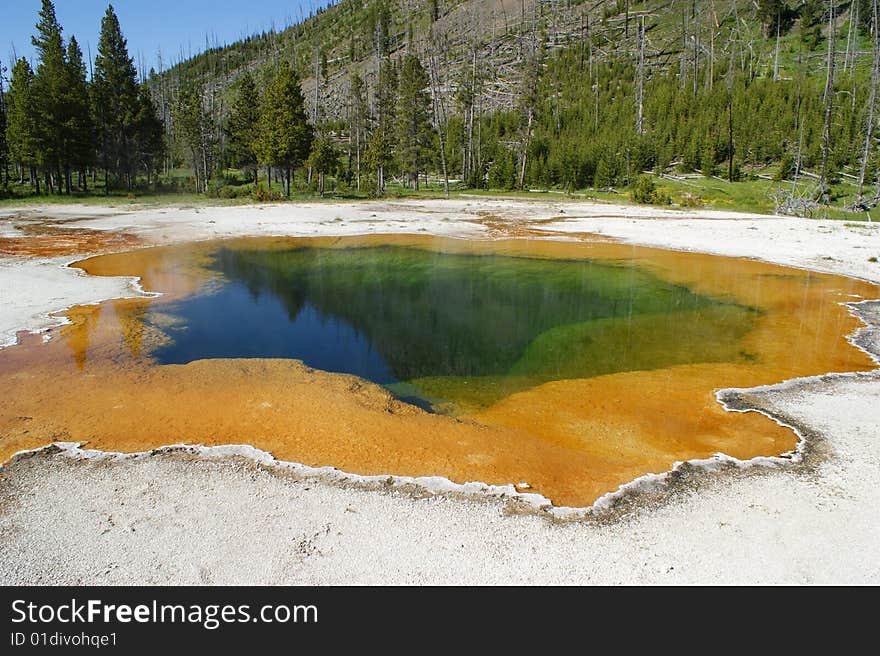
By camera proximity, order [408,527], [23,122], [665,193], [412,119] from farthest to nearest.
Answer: [412,119], [23,122], [665,193], [408,527]

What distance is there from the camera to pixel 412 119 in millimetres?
48688

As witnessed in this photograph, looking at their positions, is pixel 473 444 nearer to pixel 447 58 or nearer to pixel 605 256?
pixel 605 256

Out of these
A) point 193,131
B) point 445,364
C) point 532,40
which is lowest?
point 445,364

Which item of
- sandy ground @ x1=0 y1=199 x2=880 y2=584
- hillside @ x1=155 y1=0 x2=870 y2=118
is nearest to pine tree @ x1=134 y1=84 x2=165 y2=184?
hillside @ x1=155 y1=0 x2=870 y2=118

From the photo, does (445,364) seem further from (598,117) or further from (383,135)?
(598,117)

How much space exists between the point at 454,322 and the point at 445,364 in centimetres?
279

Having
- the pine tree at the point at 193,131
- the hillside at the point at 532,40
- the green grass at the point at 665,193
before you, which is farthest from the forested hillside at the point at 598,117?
the green grass at the point at 665,193

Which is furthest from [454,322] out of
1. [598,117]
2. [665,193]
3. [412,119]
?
[598,117]

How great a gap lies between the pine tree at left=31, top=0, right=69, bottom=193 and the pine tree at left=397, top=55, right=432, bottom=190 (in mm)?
23621

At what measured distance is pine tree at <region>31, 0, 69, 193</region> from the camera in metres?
39.6

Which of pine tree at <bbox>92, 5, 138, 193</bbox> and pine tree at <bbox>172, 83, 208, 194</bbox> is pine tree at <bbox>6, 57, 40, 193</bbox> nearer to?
pine tree at <bbox>92, 5, 138, 193</bbox>

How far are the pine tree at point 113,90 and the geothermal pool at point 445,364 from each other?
34.6m

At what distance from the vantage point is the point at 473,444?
21.2 feet

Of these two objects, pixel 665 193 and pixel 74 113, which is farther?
pixel 74 113
